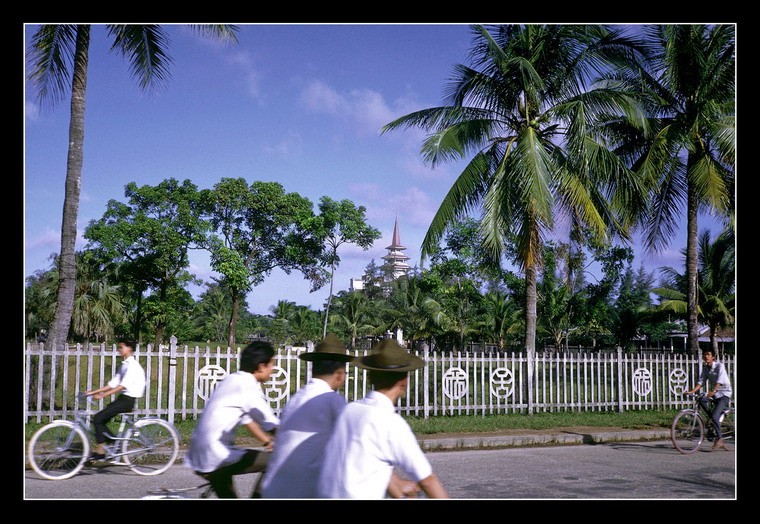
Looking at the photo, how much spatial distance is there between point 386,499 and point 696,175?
16.9 meters

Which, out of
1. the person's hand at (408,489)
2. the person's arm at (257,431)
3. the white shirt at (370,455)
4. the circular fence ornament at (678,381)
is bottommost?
the circular fence ornament at (678,381)

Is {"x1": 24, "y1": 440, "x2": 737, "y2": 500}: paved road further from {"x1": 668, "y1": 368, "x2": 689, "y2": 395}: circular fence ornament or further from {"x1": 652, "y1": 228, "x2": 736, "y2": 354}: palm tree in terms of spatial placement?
{"x1": 652, "y1": 228, "x2": 736, "y2": 354}: palm tree

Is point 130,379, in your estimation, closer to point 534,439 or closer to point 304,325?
point 534,439

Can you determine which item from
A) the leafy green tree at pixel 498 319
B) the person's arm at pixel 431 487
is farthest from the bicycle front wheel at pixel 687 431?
the leafy green tree at pixel 498 319

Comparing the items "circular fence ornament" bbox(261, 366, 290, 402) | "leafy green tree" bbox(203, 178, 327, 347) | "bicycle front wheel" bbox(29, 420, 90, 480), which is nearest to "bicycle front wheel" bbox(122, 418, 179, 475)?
"bicycle front wheel" bbox(29, 420, 90, 480)

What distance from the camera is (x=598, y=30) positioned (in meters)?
17.1

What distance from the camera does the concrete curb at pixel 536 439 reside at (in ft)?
38.0

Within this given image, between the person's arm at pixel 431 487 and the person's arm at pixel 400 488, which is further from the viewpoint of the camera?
the person's arm at pixel 400 488

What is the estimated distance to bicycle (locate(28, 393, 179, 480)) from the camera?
324 inches

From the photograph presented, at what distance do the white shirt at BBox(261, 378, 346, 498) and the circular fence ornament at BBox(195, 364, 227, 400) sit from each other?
9.07 metres

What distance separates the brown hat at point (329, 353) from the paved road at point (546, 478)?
3.36 meters

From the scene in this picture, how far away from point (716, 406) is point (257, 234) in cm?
2717

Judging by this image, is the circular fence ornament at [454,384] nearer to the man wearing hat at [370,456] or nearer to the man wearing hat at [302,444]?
the man wearing hat at [302,444]

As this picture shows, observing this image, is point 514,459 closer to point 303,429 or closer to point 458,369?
point 458,369
